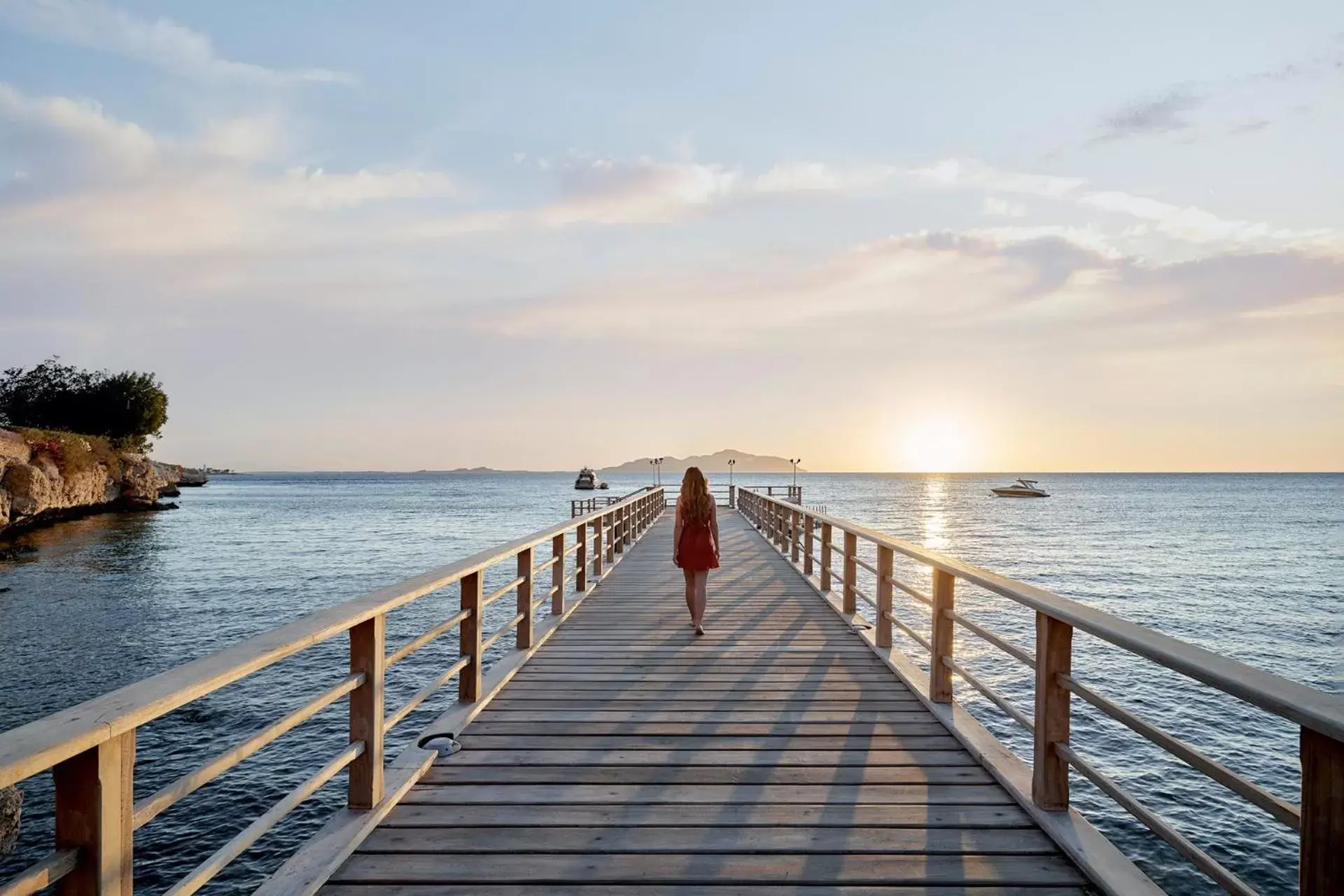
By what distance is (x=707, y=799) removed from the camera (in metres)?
3.32

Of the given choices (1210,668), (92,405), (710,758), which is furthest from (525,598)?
(92,405)

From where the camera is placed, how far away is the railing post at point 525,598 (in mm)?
5457

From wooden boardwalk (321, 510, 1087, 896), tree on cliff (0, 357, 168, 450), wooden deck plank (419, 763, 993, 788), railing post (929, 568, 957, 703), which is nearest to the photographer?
wooden boardwalk (321, 510, 1087, 896)

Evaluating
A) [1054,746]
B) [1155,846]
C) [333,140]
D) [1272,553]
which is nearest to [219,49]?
[333,140]

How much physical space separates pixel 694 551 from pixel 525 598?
69.4 inches

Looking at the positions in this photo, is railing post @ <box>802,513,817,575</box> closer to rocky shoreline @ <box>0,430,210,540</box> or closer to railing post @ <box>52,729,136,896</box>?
railing post @ <box>52,729,136,896</box>

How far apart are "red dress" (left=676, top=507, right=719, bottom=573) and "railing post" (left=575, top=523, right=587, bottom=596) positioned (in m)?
2.44

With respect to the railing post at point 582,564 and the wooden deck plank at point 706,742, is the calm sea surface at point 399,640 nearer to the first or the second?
the railing post at point 582,564

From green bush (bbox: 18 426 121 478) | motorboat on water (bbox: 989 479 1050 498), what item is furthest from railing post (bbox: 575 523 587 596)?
motorboat on water (bbox: 989 479 1050 498)

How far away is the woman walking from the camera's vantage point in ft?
22.6

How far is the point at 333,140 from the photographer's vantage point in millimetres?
11930

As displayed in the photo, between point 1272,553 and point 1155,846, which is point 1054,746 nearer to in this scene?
point 1155,846

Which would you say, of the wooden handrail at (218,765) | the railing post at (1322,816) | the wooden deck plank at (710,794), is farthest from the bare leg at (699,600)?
the railing post at (1322,816)

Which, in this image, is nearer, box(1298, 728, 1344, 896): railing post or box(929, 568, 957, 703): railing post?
box(1298, 728, 1344, 896): railing post
